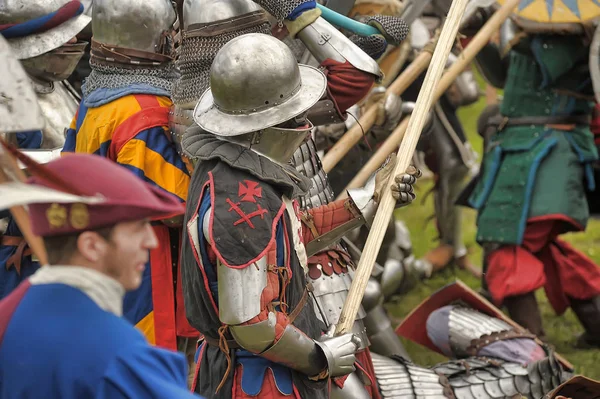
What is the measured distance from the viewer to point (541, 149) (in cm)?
610

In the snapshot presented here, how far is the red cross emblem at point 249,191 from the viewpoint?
3346 millimetres

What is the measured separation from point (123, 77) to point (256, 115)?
A: 1.21m

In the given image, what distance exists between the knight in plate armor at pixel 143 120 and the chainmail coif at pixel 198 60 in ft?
0.90

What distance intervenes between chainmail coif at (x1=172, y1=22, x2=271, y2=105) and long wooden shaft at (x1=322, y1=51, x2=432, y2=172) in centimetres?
111

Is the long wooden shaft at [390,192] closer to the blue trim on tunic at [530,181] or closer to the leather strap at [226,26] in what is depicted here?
the leather strap at [226,26]

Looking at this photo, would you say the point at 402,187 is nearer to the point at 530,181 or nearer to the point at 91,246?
the point at 91,246

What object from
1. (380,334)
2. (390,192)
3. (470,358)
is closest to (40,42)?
(390,192)

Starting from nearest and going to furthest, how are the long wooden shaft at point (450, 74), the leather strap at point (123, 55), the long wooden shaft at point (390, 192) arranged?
the long wooden shaft at point (390, 192)
the leather strap at point (123, 55)
the long wooden shaft at point (450, 74)

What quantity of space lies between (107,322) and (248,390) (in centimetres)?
125

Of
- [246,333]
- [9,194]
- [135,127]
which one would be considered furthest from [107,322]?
[135,127]

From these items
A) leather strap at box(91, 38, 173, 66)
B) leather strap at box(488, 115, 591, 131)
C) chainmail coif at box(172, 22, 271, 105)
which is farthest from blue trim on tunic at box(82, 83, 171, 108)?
leather strap at box(488, 115, 591, 131)

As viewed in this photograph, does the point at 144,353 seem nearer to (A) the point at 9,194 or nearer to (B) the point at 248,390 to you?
(A) the point at 9,194

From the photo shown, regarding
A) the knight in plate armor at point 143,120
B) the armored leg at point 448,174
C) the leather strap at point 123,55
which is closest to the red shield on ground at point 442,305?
the knight in plate armor at point 143,120

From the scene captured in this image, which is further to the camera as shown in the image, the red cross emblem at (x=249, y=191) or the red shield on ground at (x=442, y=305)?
the red shield on ground at (x=442, y=305)
